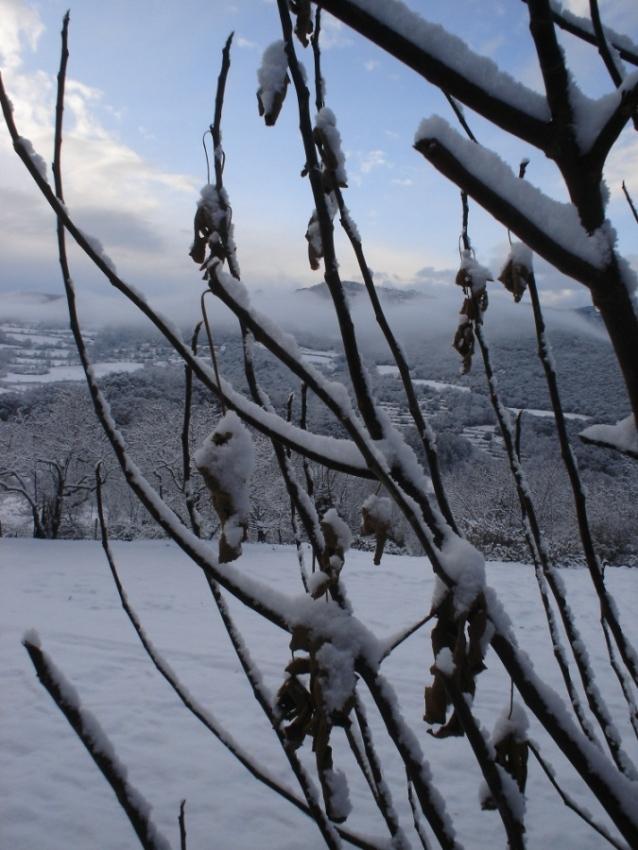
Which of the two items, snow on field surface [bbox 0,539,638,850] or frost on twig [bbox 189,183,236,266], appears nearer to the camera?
frost on twig [bbox 189,183,236,266]

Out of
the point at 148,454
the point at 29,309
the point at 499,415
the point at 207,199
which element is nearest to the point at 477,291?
the point at 499,415

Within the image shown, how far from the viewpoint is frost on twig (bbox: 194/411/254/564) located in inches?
18.6

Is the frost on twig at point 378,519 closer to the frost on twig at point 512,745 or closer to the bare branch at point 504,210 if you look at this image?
the frost on twig at point 512,745

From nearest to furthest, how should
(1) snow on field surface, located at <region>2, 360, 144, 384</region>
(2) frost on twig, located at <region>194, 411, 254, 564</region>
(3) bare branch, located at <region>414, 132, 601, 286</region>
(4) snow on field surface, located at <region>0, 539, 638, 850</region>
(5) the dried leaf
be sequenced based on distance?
(3) bare branch, located at <region>414, 132, 601, 286</region> < (2) frost on twig, located at <region>194, 411, 254, 564</region> < (5) the dried leaf < (4) snow on field surface, located at <region>0, 539, 638, 850</region> < (1) snow on field surface, located at <region>2, 360, 144, 384</region>

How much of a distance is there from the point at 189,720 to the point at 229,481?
5.46 m

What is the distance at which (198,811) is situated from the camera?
3855 mm

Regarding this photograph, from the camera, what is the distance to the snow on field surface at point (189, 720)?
12.3 feet

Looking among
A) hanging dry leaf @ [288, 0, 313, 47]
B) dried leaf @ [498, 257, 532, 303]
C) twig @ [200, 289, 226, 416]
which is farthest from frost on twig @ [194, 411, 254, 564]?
dried leaf @ [498, 257, 532, 303]

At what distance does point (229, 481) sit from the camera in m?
0.48

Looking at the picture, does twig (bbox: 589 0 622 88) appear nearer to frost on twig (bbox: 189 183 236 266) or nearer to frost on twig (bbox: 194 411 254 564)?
frost on twig (bbox: 189 183 236 266)

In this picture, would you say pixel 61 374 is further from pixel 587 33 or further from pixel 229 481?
pixel 229 481

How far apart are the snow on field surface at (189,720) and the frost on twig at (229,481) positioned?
350cm

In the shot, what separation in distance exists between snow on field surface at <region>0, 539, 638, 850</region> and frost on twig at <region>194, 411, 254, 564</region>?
350cm

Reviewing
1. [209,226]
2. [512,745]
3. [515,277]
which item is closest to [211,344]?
[209,226]
